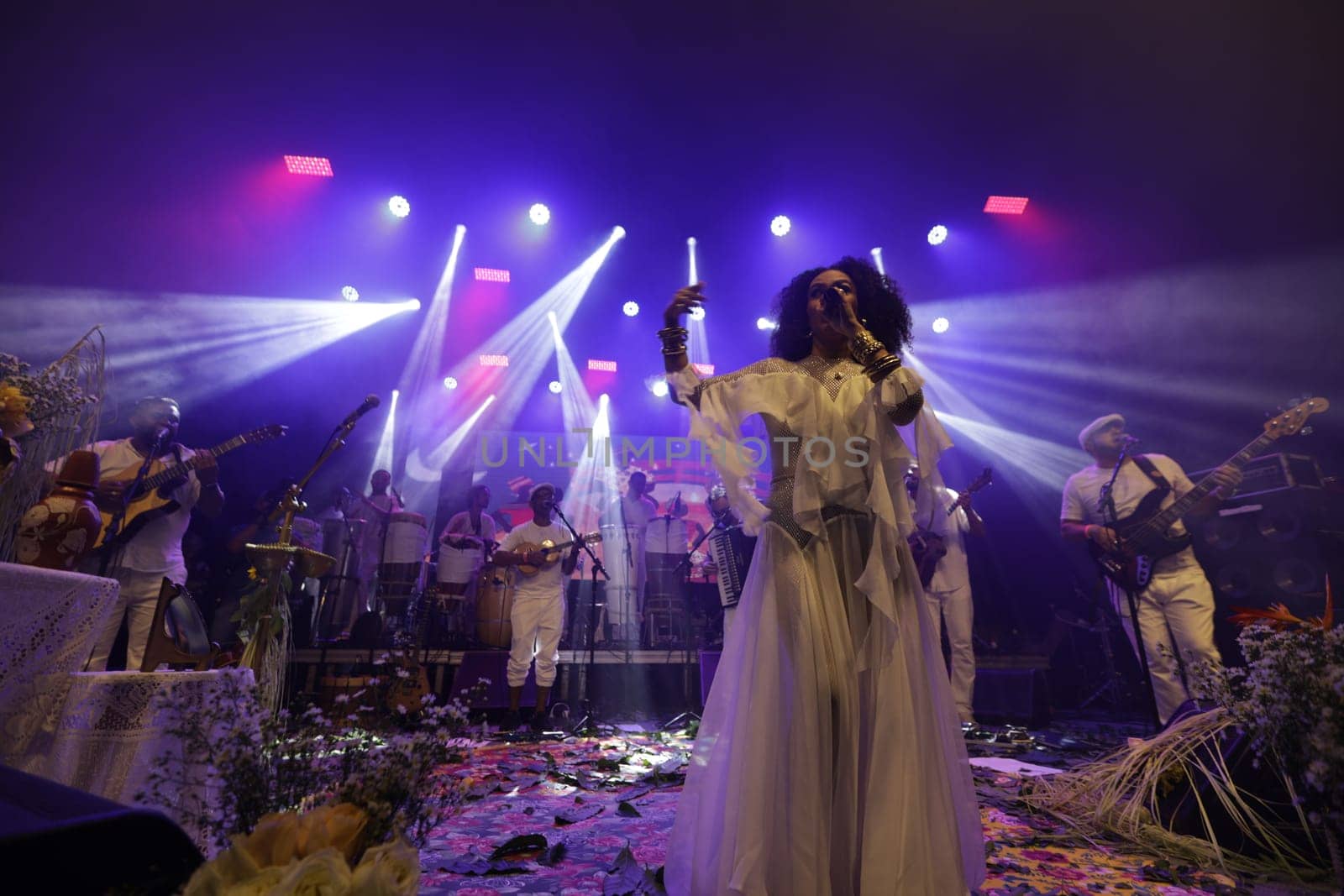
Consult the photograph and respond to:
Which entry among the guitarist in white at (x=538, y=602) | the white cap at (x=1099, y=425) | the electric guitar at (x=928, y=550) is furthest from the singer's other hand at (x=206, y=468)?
the white cap at (x=1099, y=425)

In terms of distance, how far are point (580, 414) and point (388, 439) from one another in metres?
4.40

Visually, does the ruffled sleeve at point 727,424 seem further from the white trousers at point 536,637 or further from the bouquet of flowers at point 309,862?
the white trousers at point 536,637

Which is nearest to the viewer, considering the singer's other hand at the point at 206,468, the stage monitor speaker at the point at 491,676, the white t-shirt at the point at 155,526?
the white t-shirt at the point at 155,526

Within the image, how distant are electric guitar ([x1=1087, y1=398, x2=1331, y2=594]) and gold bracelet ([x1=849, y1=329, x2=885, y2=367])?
494 centimetres

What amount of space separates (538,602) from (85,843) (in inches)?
272

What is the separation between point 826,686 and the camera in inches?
88.5

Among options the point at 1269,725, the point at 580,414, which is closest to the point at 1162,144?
the point at 1269,725

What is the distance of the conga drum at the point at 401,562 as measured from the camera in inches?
375

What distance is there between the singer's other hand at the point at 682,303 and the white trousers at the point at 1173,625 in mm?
5429

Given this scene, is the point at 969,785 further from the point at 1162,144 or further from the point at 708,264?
the point at 708,264

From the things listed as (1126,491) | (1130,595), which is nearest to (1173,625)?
(1130,595)

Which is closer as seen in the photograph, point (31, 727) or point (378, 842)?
point (378, 842)

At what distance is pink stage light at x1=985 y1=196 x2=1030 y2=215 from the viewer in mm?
8547

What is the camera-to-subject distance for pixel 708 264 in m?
10.9
